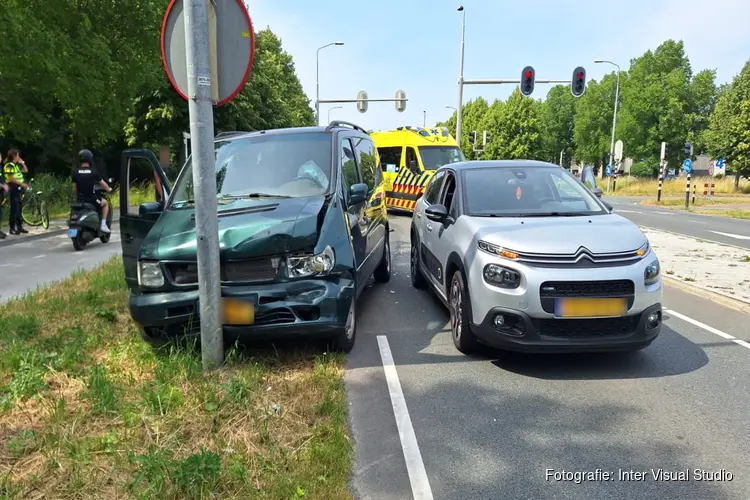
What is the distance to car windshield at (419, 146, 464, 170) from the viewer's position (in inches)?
631

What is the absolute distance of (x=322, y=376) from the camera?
13.9 ft

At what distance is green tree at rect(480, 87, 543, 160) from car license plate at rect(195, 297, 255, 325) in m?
66.1

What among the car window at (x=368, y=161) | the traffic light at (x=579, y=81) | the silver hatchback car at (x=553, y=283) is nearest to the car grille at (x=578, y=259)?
the silver hatchback car at (x=553, y=283)

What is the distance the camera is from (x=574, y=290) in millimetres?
4117

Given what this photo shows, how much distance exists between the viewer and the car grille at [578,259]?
4.18 m

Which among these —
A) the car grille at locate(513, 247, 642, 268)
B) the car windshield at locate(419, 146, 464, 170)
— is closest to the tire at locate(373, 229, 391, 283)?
the car grille at locate(513, 247, 642, 268)

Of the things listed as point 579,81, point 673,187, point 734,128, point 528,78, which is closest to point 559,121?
point 734,128

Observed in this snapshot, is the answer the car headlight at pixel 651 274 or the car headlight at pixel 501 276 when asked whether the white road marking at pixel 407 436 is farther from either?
the car headlight at pixel 651 274

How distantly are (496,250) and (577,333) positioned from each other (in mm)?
909

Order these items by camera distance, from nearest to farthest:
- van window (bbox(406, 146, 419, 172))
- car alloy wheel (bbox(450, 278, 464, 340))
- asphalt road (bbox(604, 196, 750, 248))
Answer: car alloy wheel (bbox(450, 278, 464, 340))
asphalt road (bbox(604, 196, 750, 248))
van window (bbox(406, 146, 419, 172))

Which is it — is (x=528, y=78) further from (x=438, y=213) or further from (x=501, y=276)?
(x=501, y=276)

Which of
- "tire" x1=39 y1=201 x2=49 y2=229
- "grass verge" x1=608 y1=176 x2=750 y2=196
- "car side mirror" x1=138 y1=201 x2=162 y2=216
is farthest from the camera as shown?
"grass verge" x1=608 y1=176 x2=750 y2=196

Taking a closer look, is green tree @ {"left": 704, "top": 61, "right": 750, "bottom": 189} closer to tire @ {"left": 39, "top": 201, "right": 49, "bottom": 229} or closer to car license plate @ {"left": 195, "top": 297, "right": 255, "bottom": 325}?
tire @ {"left": 39, "top": 201, "right": 49, "bottom": 229}

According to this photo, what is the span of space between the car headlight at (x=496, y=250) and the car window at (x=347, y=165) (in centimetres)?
160
